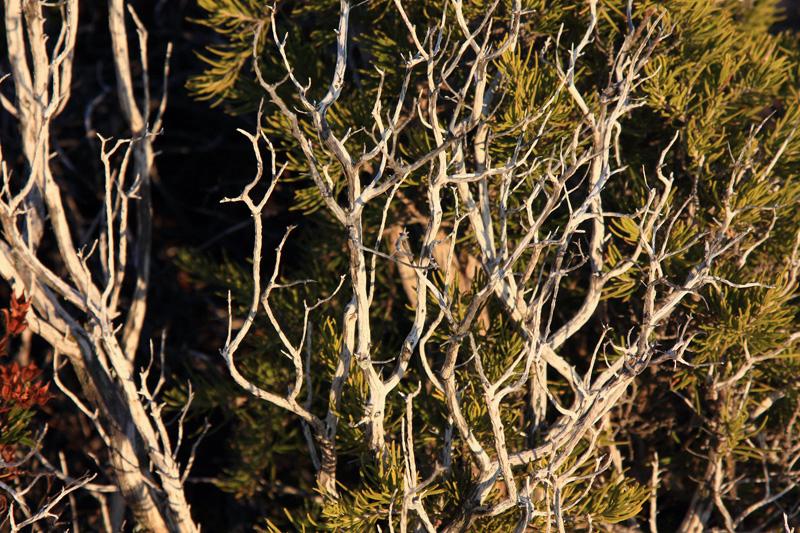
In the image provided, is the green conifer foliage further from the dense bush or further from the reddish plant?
the reddish plant

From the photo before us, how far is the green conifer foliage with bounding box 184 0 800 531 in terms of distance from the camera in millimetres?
1263

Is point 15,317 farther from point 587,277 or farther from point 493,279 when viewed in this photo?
point 587,277

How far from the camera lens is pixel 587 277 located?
160 cm

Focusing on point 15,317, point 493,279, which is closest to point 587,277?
point 493,279

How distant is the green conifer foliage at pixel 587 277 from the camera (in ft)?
4.14

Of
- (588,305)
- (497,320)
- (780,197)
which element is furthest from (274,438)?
(780,197)

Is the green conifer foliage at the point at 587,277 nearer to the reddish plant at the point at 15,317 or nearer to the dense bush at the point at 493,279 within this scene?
the dense bush at the point at 493,279

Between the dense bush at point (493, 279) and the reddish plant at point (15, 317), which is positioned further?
the reddish plant at point (15, 317)

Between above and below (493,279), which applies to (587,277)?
below

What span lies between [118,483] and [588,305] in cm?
87

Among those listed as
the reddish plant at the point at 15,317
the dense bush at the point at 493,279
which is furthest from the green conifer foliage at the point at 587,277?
the reddish plant at the point at 15,317

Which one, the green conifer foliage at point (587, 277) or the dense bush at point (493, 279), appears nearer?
the dense bush at point (493, 279)

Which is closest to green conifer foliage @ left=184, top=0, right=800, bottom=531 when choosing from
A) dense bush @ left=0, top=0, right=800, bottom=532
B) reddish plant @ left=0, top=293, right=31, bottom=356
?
dense bush @ left=0, top=0, right=800, bottom=532

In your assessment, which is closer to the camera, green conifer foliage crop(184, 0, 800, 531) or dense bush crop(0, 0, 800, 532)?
dense bush crop(0, 0, 800, 532)
